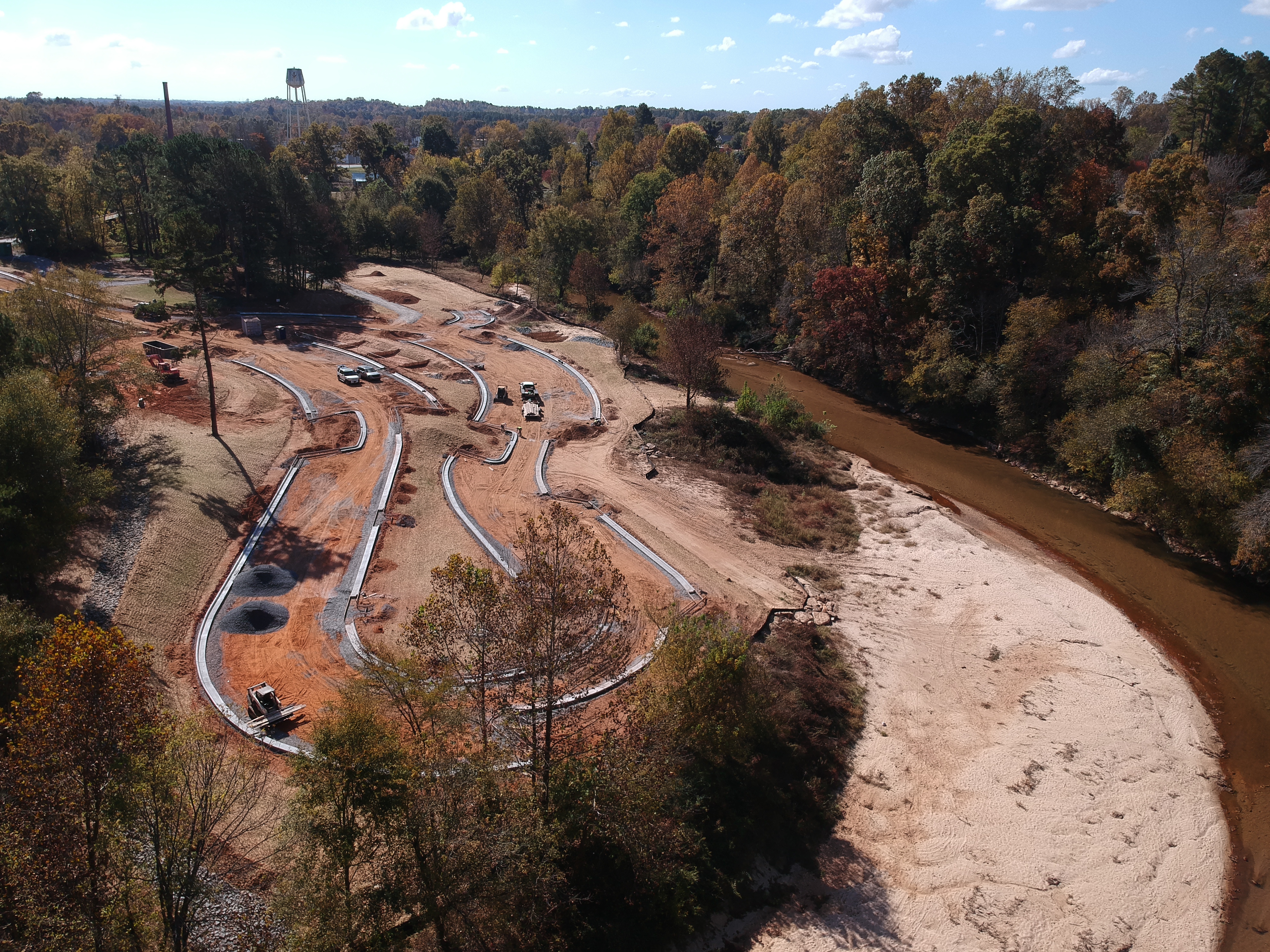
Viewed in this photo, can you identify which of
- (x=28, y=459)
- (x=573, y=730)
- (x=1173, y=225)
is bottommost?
(x=573, y=730)

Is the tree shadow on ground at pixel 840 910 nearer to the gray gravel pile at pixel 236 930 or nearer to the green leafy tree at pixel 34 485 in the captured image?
the gray gravel pile at pixel 236 930

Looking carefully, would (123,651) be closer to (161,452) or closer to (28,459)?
(28,459)

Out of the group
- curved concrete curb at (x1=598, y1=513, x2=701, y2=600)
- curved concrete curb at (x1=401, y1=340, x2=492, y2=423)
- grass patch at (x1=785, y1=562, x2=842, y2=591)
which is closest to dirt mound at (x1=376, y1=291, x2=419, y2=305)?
curved concrete curb at (x1=401, y1=340, x2=492, y2=423)

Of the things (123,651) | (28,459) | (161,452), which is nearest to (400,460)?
(161,452)

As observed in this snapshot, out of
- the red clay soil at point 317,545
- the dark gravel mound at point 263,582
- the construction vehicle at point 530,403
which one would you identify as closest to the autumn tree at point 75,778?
the red clay soil at point 317,545

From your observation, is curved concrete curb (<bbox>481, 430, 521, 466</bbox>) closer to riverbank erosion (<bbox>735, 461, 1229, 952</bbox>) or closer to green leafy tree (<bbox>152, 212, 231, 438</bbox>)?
→ green leafy tree (<bbox>152, 212, 231, 438</bbox>)

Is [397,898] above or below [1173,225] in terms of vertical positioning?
below
